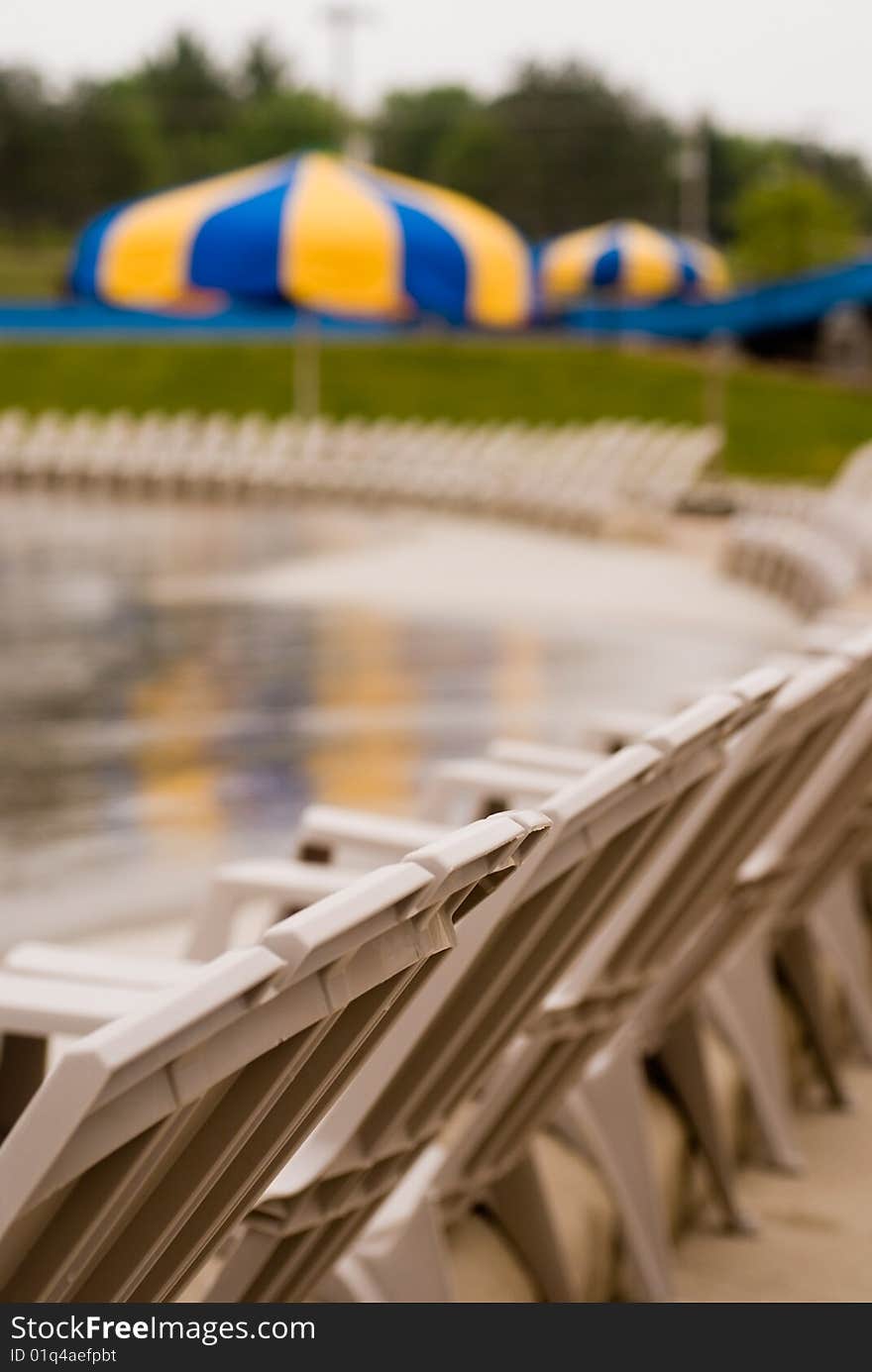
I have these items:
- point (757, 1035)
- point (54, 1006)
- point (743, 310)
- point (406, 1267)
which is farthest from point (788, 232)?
point (54, 1006)

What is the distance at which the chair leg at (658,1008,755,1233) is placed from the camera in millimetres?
4055

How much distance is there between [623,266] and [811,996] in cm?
3859

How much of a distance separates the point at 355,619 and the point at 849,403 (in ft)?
107

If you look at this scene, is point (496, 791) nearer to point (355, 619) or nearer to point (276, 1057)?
point (276, 1057)

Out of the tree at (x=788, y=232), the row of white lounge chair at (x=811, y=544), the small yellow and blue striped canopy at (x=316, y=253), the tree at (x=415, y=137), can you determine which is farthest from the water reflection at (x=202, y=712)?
the tree at (x=415, y=137)

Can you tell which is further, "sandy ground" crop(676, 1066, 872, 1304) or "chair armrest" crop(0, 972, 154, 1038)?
"sandy ground" crop(676, 1066, 872, 1304)

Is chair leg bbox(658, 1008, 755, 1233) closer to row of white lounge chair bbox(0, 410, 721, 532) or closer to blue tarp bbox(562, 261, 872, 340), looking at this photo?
row of white lounge chair bbox(0, 410, 721, 532)

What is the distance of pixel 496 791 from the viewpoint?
379 cm

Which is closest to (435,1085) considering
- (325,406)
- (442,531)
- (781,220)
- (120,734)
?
(120,734)

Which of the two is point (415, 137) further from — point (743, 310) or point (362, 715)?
point (362, 715)

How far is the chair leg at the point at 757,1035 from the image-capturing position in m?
4.34

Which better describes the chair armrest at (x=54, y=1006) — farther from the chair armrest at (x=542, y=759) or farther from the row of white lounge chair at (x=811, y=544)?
the row of white lounge chair at (x=811, y=544)

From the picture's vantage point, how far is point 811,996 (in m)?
4.84

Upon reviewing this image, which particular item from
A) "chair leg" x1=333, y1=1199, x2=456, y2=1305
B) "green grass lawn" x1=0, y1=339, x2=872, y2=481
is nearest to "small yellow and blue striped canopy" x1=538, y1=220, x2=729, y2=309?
"green grass lawn" x1=0, y1=339, x2=872, y2=481
